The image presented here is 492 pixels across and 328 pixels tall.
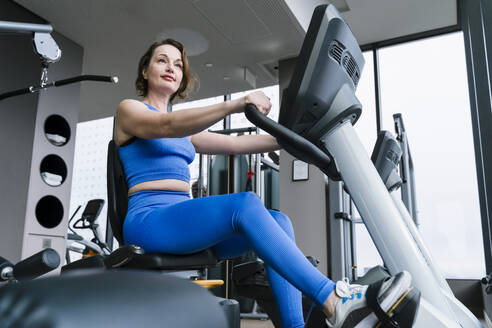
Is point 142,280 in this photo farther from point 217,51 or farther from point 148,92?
point 217,51

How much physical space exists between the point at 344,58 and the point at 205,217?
0.52 meters

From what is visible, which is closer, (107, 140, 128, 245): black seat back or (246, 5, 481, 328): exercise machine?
(246, 5, 481, 328): exercise machine

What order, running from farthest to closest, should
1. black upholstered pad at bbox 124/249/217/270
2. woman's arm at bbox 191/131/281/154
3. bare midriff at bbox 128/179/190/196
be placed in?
woman's arm at bbox 191/131/281/154 < bare midriff at bbox 128/179/190/196 < black upholstered pad at bbox 124/249/217/270

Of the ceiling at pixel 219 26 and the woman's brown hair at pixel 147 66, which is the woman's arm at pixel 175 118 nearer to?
the woman's brown hair at pixel 147 66

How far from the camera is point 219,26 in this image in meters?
3.80

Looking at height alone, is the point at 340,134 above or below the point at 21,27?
below

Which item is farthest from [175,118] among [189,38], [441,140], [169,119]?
[441,140]

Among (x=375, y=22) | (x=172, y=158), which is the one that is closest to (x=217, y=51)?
(x=375, y=22)

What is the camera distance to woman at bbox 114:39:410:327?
0.95m

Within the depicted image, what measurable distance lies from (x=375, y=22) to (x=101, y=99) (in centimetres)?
342

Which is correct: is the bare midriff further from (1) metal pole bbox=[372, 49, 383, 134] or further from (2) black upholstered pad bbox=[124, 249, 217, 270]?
(1) metal pole bbox=[372, 49, 383, 134]

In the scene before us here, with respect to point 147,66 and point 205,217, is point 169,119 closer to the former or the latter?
point 205,217

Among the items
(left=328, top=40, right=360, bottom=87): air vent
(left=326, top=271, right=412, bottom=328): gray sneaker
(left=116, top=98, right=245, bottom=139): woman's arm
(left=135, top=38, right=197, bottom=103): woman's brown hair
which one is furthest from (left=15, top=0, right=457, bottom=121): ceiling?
(left=326, top=271, right=412, bottom=328): gray sneaker

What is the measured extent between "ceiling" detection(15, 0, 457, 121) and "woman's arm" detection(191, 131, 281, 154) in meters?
2.22
